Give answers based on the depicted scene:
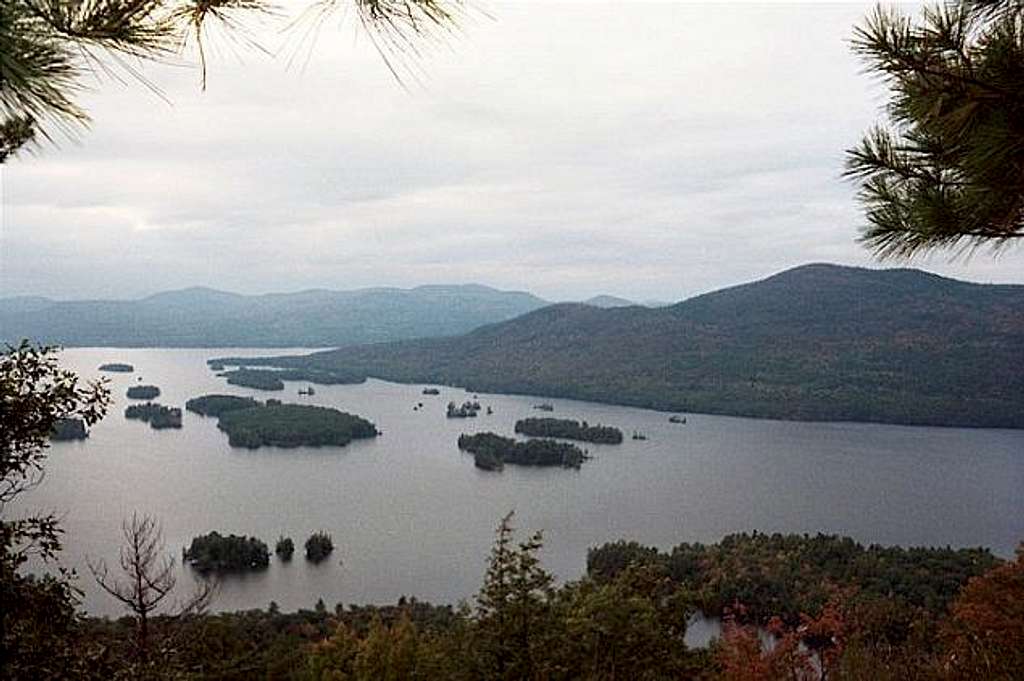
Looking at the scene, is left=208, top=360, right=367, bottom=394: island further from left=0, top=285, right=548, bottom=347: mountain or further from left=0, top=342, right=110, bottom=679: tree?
left=0, top=342, right=110, bottom=679: tree

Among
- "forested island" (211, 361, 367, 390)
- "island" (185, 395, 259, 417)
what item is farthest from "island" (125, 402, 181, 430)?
"forested island" (211, 361, 367, 390)

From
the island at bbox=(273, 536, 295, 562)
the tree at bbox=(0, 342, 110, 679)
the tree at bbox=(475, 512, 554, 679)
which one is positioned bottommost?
the island at bbox=(273, 536, 295, 562)

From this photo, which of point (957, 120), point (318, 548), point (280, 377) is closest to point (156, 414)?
point (280, 377)

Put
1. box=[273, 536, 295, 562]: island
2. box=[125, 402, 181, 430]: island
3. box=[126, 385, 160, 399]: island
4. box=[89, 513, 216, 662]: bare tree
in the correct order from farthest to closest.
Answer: box=[126, 385, 160, 399]: island
box=[125, 402, 181, 430]: island
box=[273, 536, 295, 562]: island
box=[89, 513, 216, 662]: bare tree

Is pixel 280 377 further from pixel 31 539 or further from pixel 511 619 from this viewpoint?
pixel 31 539

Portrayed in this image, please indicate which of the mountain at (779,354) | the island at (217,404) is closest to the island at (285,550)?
the island at (217,404)

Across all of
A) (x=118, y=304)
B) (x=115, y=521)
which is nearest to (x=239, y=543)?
(x=115, y=521)
